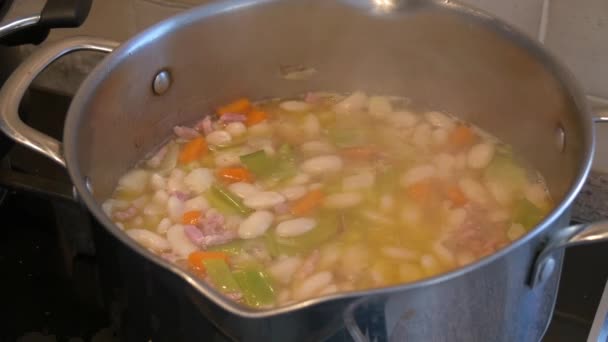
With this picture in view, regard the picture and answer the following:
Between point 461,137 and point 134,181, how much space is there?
46 cm

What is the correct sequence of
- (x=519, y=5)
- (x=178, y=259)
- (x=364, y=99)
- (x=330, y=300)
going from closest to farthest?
1. (x=330, y=300)
2. (x=178, y=259)
3. (x=519, y=5)
4. (x=364, y=99)

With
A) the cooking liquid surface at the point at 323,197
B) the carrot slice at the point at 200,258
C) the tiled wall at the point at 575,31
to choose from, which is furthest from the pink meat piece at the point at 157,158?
the tiled wall at the point at 575,31

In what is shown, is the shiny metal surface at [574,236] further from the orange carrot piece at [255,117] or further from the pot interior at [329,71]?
the orange carrot piece at [255,117]

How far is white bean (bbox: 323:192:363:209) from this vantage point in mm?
959

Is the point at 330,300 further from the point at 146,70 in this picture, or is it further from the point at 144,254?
the point at 146,70

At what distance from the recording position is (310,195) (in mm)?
974

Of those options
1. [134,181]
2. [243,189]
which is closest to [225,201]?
[243,189]

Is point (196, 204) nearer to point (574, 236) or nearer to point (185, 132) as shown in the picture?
point (185, 132)

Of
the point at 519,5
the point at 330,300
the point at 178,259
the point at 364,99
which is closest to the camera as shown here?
the point at 330,300

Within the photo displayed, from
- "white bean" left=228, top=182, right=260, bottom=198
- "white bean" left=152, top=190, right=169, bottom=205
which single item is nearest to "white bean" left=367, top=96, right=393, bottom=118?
"white bean" left=228, top=182, right=260, bottom=198

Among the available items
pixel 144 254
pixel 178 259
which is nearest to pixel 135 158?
pixel 178 259

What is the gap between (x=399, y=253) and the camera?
2.87 ft

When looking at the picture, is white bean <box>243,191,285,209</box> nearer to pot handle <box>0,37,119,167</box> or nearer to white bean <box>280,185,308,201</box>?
white bean <box>280,185,308,201</box>

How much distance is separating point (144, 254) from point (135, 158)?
0.46 m
